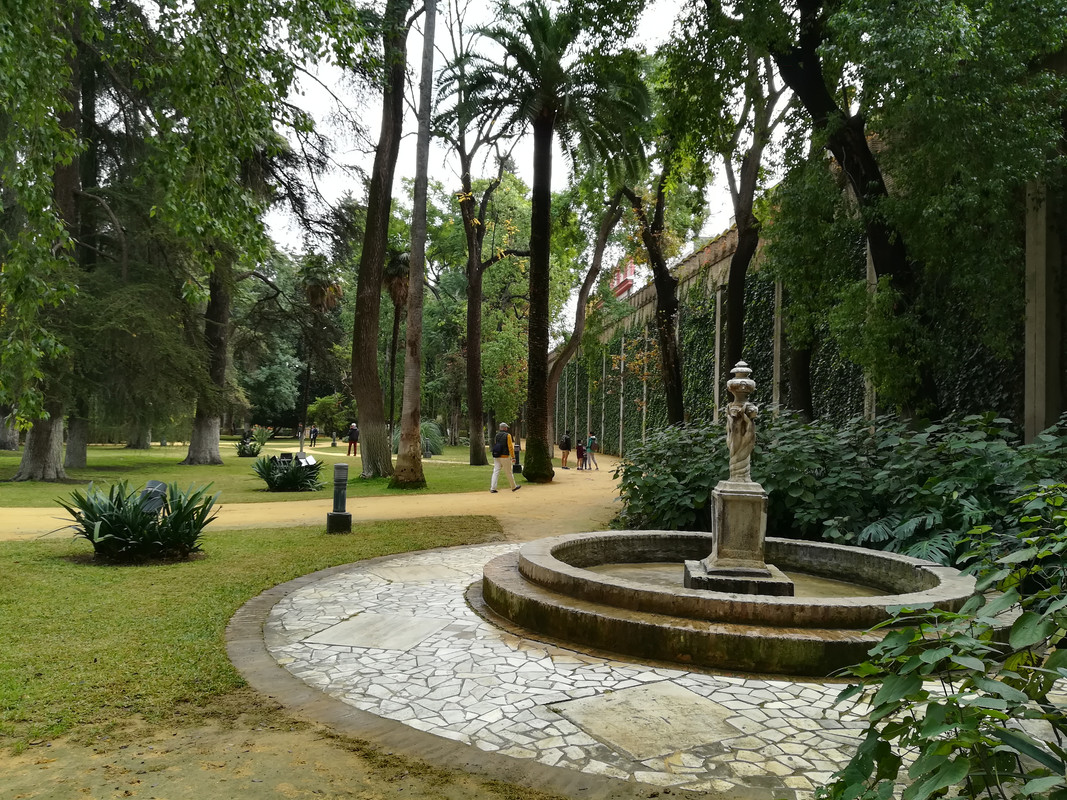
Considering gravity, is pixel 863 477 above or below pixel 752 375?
below

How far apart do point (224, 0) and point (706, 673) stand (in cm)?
567

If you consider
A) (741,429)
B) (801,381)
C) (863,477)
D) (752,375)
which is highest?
(752,375)

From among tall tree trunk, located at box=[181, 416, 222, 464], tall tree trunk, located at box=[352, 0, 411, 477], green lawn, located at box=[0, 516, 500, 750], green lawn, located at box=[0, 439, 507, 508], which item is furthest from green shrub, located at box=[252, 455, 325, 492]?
tall tree trunk, located at box=[181, 416, 222, 464]

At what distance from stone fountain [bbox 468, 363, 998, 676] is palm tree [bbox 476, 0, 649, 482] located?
1116 centimetres

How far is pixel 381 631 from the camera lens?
5.50 meters

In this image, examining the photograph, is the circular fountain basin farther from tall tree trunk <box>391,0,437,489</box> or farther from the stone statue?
tall tree trunk <box>391,0,437,489</box>

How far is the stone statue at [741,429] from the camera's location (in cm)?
590

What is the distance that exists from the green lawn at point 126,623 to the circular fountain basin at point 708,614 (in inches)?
88.3

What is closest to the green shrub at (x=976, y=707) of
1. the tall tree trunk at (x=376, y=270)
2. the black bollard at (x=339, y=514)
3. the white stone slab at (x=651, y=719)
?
the white stone slab at (x=651, y=719)

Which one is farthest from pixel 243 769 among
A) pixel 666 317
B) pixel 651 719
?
pixel 666 317

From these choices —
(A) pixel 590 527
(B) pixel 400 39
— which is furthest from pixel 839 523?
(B) pixel 400 39

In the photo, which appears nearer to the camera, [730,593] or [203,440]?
[730,593]

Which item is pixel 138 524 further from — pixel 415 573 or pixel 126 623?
pixel 415 573

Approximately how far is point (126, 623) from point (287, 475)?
39.1ft
